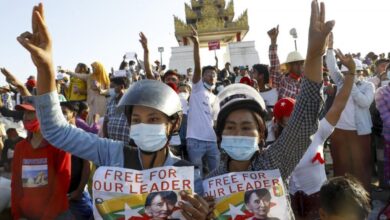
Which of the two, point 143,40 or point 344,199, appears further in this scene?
point 143,40

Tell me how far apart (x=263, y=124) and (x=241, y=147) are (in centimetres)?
20

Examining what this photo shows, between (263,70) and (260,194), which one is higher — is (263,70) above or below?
above

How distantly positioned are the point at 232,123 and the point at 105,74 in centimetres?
528

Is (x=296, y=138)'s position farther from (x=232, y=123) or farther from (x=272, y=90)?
(x=272, y=90)

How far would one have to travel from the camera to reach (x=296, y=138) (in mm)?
2221

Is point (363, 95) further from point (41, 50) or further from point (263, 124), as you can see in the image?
point (41, 50)

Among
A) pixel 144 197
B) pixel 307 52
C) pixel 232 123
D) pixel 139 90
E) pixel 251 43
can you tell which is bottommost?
pixel 144 197

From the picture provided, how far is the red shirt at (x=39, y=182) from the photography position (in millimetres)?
3334

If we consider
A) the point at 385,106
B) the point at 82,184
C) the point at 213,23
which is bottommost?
the point at 82,184

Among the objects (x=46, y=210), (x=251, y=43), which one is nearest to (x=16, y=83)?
(x=46, y=210)

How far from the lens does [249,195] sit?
220 centimetres

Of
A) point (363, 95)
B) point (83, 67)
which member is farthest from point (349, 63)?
point (83, 67)

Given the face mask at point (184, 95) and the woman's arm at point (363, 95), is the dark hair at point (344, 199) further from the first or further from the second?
the face mask at point (184, 95)

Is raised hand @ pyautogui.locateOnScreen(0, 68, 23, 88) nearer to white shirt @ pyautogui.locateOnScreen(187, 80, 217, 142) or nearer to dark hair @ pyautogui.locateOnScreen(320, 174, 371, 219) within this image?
white shirt @ pyautogui.locateOnScreen(187, 80, 217, 142)
